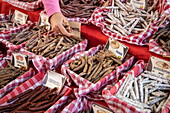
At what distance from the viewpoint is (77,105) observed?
2340mm

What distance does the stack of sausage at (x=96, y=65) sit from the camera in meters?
2.53

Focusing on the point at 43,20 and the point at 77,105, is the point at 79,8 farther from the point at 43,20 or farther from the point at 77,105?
the point at 77,105

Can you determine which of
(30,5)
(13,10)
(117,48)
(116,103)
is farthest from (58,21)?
(13,10)

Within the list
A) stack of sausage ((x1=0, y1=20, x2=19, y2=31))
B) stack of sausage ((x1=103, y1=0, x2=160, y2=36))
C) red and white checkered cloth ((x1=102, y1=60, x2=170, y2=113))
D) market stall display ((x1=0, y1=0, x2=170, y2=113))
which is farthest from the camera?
stack of sausage ((x1=0, y1=20, x2=19, y2=31))

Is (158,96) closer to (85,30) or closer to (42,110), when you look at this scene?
(42,110)

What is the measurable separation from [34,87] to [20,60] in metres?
0.51

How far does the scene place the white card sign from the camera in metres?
2.91

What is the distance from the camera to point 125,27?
315 cm

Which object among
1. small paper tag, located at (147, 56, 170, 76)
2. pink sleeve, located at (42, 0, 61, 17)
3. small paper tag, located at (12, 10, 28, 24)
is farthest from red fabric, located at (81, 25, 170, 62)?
small paper tag, located at (12, 10, 28, 24)

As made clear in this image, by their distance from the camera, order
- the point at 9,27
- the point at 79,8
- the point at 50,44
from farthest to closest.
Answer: the point at 9,27
the point at 79,8
the point at 50,44

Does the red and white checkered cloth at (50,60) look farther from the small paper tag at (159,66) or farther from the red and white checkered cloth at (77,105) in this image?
the small paper tag at (159,66)

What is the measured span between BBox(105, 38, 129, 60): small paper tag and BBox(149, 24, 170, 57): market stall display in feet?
1.12

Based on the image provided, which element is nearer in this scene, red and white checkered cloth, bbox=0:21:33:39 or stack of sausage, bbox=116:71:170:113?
stack of sausage, bbox=116:71:170:113

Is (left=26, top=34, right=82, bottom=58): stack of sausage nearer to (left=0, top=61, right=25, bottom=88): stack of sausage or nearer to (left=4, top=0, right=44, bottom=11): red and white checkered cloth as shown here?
(left=0, top=61, right=25, bottom=88): stack of sausage
